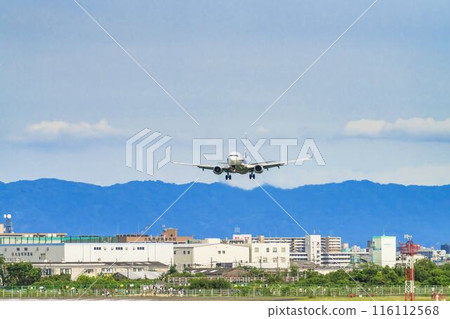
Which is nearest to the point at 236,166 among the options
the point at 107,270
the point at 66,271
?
the point at 107,270

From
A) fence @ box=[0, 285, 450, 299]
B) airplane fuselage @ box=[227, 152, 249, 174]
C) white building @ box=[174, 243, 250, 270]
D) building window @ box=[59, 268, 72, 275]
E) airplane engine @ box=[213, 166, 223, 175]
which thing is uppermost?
A: airplane fuselage @ box=[227, 152, 249, 174]

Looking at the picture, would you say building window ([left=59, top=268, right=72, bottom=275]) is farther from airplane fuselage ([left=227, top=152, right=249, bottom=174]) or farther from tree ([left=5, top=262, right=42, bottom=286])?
airplane fuselage ([left=227, top=152, right=249, bottom=174])

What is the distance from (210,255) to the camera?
165 metres

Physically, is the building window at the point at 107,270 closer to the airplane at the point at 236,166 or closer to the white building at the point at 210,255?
the white building at the point at 210,255

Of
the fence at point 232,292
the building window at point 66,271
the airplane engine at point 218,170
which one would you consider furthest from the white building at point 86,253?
the airplane engine at point 218,170

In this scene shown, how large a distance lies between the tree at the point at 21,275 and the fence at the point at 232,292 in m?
17.2

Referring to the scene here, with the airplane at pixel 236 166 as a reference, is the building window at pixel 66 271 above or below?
below

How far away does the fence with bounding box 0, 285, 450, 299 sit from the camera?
280 feet

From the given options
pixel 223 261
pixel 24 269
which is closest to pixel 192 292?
pixel 24 269

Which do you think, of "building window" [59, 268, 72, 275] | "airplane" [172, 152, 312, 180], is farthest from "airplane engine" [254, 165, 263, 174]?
"building window" [59, 268, 72, 275]

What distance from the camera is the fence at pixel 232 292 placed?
8544 centimetres

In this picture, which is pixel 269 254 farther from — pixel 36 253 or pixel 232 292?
pixel 232 292

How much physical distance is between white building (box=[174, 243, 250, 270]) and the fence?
63275 mm
